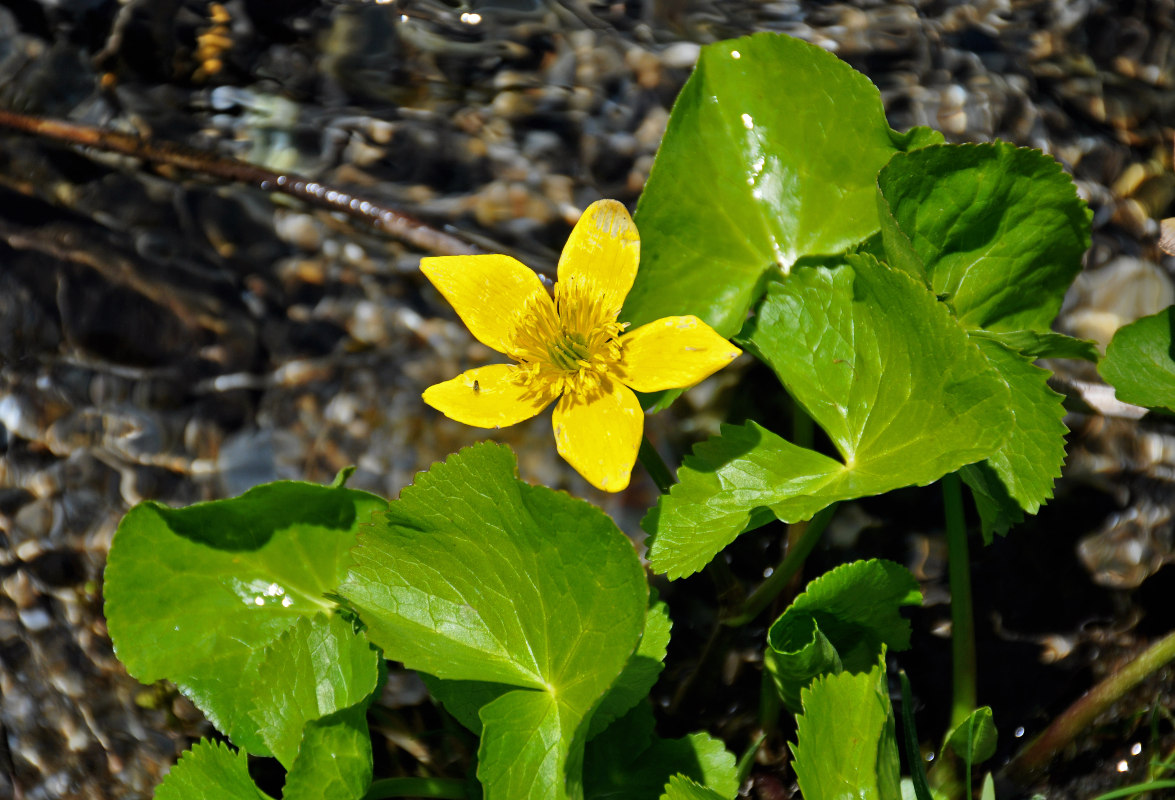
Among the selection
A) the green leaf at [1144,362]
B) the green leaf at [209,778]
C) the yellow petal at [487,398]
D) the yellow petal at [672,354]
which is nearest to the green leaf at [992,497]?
the green leaf at [1144,362]

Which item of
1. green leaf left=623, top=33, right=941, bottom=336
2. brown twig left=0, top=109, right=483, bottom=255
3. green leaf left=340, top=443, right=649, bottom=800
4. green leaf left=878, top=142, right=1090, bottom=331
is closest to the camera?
green leaf left=340, top=443, right=649, bottom=800

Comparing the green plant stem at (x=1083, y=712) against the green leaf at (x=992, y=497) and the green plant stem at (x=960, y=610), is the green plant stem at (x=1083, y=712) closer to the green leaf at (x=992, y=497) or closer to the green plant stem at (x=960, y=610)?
the green plant stem at (x=960, y=610)

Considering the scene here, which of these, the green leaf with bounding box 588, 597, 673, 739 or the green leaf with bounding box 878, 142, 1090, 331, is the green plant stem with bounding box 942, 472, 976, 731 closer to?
the green leaf with bounding box 878, 142, 1090, 331

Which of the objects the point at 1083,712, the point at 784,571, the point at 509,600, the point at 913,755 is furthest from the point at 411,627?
the point at 1083,712

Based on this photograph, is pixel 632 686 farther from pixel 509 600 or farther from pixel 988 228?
pixel 988 228

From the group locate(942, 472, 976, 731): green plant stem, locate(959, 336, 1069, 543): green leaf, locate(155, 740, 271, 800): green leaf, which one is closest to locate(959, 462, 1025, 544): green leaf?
locate(959, 336, 1069, 543): green leaf
